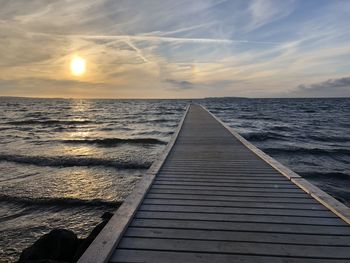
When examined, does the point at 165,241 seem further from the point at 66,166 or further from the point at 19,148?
the point at 19,148

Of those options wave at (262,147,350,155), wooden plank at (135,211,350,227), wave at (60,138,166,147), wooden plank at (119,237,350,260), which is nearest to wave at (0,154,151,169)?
wave at (60,138,166,147)

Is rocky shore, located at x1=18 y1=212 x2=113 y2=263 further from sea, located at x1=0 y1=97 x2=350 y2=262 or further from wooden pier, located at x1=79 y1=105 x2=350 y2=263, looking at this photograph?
sea, located at x1=0 y1=97 x2=350 y2=262

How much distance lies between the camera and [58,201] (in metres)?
7.91

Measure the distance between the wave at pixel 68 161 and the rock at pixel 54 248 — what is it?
295 inches

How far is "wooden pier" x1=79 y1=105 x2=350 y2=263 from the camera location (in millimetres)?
2818

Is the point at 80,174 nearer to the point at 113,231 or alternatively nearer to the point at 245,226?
the point at 113,231

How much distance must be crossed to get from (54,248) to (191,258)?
2337mm

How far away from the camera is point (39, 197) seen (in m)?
8.09

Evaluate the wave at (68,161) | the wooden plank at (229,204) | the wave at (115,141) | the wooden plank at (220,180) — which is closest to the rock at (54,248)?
the wooden plank at (229,204)

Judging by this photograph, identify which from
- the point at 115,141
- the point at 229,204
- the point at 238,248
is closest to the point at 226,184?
the point at 229,204

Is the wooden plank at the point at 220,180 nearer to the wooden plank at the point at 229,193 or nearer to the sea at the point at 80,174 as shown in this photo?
the wooden plank at the point at 229,193

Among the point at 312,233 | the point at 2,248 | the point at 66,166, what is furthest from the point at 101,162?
the point at 312,233

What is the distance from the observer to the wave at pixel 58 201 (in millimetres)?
7722

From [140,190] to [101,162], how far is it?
8.60m
